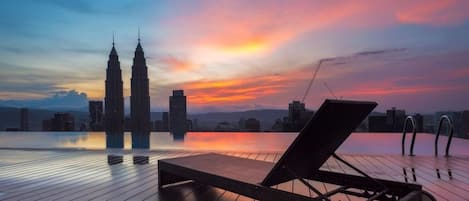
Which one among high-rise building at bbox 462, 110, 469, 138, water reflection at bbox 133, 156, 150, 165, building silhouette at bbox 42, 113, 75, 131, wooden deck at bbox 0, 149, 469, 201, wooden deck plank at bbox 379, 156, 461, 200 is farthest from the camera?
building silhouette at bbox 42, 113, 75, 131

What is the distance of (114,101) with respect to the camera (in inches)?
583

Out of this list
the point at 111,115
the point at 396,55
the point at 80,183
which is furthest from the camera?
the point at 111,115

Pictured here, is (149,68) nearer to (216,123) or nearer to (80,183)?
(216,123)

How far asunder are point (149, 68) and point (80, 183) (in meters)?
9.55

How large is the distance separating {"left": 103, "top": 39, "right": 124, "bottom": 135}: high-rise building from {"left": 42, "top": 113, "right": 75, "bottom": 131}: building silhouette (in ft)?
4.88

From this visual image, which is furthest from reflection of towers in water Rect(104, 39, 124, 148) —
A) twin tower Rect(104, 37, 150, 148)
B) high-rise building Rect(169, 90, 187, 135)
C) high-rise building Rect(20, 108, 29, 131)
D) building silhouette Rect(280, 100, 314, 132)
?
building silhouette Rect(280, 100, 314, 132)

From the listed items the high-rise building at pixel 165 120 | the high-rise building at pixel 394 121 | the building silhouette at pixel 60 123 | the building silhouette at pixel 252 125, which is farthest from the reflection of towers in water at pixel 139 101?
the high-rise building at pixel 394 121

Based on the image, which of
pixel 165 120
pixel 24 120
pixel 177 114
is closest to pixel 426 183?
pixel 177 114

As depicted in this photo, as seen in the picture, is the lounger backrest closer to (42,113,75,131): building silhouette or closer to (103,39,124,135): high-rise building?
(103,39,124,135): high-rise building

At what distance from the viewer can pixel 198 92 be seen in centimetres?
1440

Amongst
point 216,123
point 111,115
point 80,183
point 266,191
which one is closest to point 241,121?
point 216,123

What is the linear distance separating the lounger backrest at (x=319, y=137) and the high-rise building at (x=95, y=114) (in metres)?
12.8

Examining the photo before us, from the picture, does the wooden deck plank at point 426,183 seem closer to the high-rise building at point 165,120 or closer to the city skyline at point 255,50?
the city skyline at point 255,50

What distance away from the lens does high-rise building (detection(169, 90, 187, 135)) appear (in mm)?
13578
